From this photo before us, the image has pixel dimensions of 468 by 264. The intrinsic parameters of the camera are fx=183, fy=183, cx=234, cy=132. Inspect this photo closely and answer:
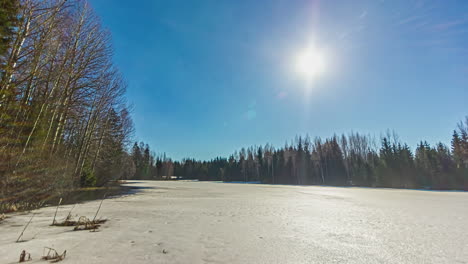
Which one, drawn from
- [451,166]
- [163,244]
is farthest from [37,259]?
[451,166]

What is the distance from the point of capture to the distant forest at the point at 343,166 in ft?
95.2

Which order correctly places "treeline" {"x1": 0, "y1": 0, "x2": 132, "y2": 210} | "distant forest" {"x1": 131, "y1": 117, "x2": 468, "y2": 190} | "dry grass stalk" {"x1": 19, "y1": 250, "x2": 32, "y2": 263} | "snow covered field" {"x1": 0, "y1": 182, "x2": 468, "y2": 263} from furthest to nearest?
1. "distant forest" {"x1": 131, "y1": 117, "x2": 468, "y2": 190}
2. "treeline" {"x1": 0, "y1": 0, "x2": 132, "y2": 210}
3. "snow covered field" {"x1": 0, "y1": 182, "x2": 468, "y2": 263}
4. "dry grass stalk" {"x1": 19, "y1": 250, "x2": 32, "y2": 263}

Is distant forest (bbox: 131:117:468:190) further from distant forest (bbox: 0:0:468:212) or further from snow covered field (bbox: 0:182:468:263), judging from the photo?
snow covered field (bbox: 0:182:468:263)

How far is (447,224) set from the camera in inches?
181

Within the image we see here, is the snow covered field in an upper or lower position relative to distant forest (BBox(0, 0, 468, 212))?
lower

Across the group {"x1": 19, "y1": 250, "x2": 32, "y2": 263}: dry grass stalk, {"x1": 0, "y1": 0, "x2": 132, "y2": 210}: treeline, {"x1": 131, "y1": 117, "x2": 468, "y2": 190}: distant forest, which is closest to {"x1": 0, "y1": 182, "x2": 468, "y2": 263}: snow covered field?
Answer: {"x1": 19, "y1": 250, "x2": 32, "y2": 263}: dry grass stalk

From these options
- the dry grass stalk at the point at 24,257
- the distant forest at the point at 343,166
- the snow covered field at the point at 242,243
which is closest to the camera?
the dry grass stalk at the point at 24,257

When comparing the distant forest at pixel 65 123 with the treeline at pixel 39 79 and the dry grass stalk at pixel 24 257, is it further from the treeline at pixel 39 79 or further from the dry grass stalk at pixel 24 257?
the dry grass stalk at pixel 24 257

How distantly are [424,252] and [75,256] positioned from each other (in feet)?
15.8

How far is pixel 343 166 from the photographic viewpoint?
4069 centimetres

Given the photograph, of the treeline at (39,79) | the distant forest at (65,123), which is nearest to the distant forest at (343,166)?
the distant forest at (65,123)

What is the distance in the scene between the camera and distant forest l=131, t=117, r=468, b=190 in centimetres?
2903

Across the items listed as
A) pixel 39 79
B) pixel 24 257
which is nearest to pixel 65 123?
pixel 39 79

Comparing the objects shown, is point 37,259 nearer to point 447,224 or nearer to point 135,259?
point 135,259
